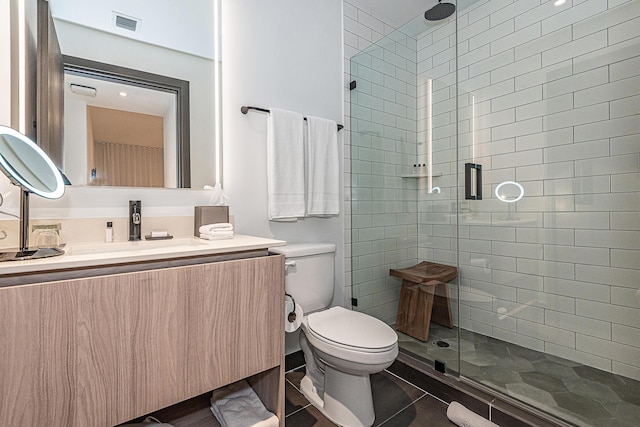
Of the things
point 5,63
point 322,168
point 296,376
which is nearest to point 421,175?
point 322,168

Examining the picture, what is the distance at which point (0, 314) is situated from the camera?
0.74m

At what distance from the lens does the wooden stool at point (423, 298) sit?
6.25 feet

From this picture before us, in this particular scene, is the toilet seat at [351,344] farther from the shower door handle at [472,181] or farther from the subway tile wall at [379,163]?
the shower door handle at [472,181]

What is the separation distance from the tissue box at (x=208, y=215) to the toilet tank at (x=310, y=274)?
Result: 314 mm

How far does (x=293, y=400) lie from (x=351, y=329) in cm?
53

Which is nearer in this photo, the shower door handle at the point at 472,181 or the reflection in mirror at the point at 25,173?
the reflection in mirror at the point at 25,173

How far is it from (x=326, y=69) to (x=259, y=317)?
64.9 inches

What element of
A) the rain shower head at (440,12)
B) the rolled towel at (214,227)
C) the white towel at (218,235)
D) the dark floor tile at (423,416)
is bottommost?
the dark floor tile at (423,416)

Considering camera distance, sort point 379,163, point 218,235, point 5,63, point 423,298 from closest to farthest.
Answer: point 5,63 → point 218,235 → point 423,298 → point 379,163

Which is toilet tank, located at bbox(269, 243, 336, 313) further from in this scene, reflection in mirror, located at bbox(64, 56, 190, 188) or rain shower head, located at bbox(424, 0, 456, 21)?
rain shower head, located at bbox(424, 0, 456, 21)

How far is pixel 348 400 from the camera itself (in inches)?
55.1

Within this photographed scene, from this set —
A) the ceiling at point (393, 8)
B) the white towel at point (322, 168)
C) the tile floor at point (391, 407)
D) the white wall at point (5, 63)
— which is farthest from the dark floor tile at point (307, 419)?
the ceiling at point (393, 8)

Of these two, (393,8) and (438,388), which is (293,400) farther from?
(393,8)

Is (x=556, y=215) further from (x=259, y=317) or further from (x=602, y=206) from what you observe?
(x=259, y=317)
